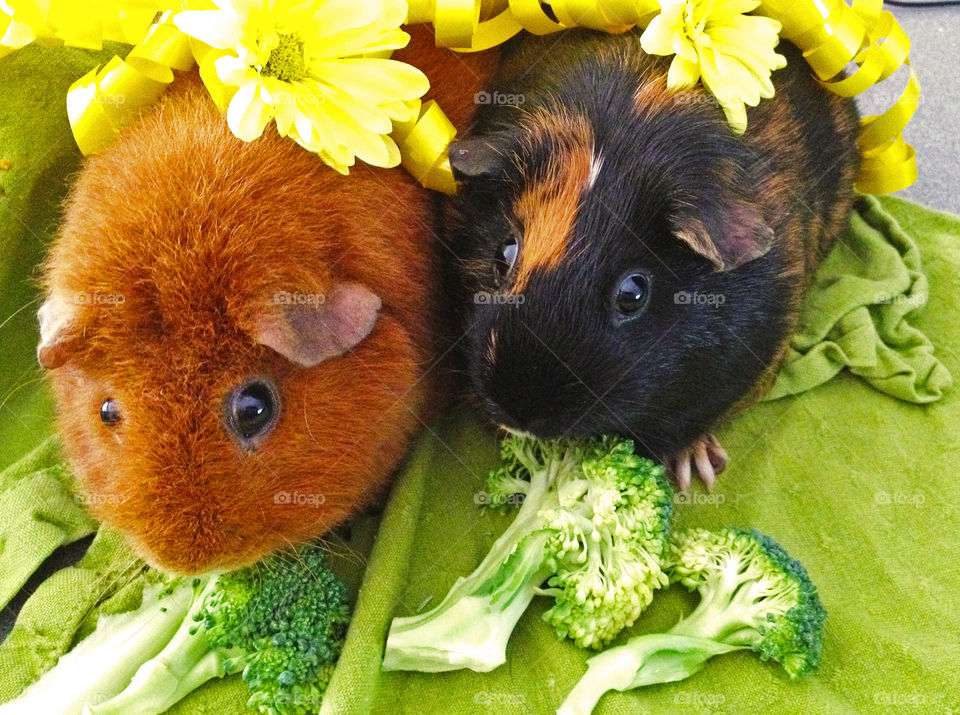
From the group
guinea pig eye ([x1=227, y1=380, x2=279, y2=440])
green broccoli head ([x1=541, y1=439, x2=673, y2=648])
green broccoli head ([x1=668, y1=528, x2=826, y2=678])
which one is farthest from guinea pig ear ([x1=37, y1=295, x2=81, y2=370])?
green broccoli head ([x1=668, y1=528, x2=826, y2=678])

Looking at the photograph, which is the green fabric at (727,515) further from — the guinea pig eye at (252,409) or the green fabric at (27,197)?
the guinea pig eye at (252,409)

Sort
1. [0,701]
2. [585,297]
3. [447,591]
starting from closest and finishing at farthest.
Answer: [585,297]
[0,701]
[447,591]

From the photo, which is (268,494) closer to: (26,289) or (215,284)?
(215,284)

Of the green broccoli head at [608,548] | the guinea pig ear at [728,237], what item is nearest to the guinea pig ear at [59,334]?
the green broccoli head at [608,548]

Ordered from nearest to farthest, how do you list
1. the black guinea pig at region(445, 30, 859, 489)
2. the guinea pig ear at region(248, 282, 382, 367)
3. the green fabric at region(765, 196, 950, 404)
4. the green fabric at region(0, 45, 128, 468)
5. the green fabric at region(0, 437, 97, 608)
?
the guinea pig ear at region(248, 282, 382, 367) < the black guinea pig at region(445, 30, 859, 489) < the green fabric at region(0, 437, 97, 608) < the green fabric at region(0, 45, 128, 468) < the green fabric at region(765, 196, 950, 404)

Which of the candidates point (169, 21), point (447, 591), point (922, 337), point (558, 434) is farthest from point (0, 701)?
point (922, 337)

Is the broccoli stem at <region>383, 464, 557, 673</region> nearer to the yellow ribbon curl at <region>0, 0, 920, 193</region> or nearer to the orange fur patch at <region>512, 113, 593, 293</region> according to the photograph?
the orange fur patch at <region>512, 113, 593, 293</region>

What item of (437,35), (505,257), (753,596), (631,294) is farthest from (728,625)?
(437,35)
